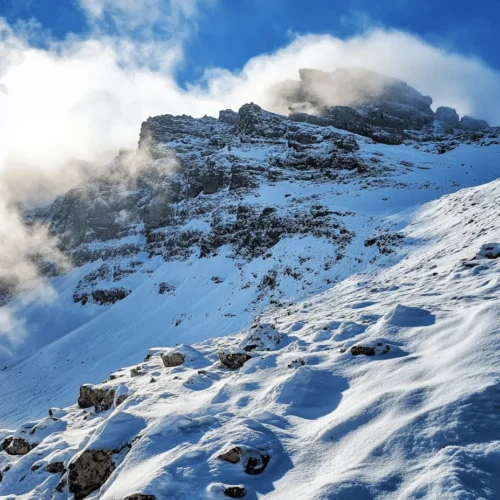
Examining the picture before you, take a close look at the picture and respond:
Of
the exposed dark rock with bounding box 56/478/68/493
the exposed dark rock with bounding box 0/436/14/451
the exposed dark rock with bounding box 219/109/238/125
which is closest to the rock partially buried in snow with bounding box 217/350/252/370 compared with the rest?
the exposed dark rock with bounding box 56/478/68/493

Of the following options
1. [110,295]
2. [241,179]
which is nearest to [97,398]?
[110,295]

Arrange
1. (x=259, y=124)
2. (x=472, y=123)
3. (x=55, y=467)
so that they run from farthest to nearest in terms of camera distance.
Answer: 1. (x=472, y=123)
2. (x=259, y=124)
3. (x=55, y=467)

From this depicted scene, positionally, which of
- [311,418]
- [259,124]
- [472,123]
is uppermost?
[259,124]

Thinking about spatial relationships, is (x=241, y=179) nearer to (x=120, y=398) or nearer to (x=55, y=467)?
(x=120, y=398)

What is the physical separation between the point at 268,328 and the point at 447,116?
411 feet

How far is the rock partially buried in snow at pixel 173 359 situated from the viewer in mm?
11805

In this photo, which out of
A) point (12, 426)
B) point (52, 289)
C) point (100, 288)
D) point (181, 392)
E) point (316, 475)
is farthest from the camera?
point (52, 289)

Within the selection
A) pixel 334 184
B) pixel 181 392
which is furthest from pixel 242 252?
pixel 181 392

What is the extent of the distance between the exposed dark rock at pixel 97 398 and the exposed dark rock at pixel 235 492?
7.10m

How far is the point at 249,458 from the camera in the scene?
5336 millimetres

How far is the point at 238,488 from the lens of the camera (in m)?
4.79

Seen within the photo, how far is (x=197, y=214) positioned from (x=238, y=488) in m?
48.9

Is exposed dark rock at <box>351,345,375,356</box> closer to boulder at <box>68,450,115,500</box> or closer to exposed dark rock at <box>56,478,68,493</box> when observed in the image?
boulder at <box>68,450,115,500</box>

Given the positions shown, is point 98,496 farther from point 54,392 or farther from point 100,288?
point 100,288
